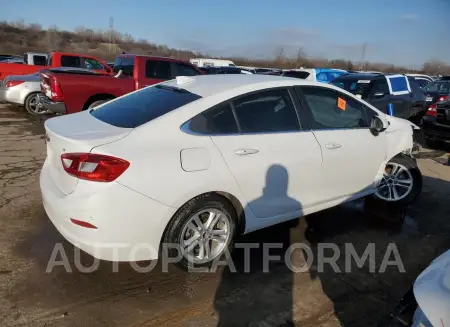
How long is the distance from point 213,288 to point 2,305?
1.54 metres

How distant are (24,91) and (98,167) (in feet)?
30.7

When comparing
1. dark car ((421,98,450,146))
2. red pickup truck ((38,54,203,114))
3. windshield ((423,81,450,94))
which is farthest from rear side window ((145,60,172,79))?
windshield ((423,81,450,94))

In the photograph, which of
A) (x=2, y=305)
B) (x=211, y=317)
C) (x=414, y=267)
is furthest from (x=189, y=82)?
(x=414, y=267)

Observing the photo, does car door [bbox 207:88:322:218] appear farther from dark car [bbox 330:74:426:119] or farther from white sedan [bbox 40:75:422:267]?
dark car [bbox 330:74:426:119]

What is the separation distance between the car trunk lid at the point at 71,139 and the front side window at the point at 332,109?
1838 millimetres

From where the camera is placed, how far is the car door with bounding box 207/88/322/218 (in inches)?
130

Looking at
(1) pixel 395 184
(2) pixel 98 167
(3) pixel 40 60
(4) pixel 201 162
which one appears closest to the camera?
(2) pixel 98 167

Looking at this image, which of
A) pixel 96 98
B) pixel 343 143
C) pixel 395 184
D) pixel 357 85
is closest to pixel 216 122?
pixel 343 143

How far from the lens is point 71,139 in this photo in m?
2.95

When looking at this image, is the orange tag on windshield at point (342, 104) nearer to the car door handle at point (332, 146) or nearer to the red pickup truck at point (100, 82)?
the car door handle at point (332, 146)

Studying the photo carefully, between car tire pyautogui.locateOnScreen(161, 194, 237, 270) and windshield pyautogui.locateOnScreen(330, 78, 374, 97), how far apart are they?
26.0 feet

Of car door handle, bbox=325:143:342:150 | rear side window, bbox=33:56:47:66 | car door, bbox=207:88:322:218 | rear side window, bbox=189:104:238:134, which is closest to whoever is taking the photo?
rear side window, bbox=189:104:238:134

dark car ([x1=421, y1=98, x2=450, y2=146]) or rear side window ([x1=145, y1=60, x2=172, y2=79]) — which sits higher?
rear side window ([x1=145, y1=60, x2=172, y2=79])

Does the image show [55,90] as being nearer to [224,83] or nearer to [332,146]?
[224,83]
